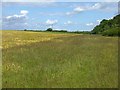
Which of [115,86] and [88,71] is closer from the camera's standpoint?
[115,86]

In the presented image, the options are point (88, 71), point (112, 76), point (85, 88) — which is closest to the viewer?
point (85, 88)

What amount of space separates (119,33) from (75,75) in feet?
302

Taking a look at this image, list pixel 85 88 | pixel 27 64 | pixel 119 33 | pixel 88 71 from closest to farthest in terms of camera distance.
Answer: pixel 85 88
pixel 88 71
pixel 27 64
pixel 119 33

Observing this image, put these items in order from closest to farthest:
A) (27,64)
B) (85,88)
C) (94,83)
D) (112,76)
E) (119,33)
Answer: (85,88) → (94,83) → (112,76) → (27,64) → (119,33)

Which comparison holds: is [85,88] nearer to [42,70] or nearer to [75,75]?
[75,75]

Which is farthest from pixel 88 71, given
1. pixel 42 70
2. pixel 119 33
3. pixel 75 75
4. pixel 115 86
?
pixel 119 33

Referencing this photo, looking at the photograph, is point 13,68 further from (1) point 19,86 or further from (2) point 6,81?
(1) point 19,86

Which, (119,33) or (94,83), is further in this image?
(119,33)

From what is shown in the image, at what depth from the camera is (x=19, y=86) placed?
12.8 m

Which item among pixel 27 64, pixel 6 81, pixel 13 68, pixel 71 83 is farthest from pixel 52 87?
pixel 27 64

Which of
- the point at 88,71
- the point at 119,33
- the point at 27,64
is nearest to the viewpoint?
the point at 88,71

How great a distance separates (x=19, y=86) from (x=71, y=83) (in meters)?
2.16

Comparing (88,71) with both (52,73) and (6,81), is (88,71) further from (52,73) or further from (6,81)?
(6,81)

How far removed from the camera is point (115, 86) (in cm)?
1270
